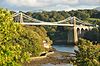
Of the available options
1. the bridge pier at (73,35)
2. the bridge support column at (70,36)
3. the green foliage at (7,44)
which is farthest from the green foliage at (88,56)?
the bridge support column at (70,36)

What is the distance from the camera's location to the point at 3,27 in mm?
14812

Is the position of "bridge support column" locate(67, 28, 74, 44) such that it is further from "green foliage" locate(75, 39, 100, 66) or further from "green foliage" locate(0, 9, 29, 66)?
"green foliage" locate(0, 9, 29, 66)

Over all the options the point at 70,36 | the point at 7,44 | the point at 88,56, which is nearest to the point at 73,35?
the point at 70,36

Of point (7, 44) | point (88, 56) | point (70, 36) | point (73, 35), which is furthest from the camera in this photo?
point (70, 36)

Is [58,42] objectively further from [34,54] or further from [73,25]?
[34,54]

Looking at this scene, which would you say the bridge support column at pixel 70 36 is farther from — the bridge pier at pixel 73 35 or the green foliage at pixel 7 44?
Answer: the green foliage at pixel 7 44

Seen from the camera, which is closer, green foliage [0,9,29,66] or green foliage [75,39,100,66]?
green foliage [0,9,29,66]

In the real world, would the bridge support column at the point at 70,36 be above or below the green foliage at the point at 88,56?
below

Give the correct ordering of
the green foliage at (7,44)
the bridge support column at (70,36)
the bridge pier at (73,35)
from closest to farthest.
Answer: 1. the green foliage at (7,44)
2. the bridge pier at (73,35)
3. the bridge support column at (70,36)

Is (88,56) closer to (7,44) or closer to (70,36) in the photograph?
(7,44)

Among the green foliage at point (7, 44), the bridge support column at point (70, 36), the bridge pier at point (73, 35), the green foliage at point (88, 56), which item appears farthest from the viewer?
the bridge support column at point (70, 36)

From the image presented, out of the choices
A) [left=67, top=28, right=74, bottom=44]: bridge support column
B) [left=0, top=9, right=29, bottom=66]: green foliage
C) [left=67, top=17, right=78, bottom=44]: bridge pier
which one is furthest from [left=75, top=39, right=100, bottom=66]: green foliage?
[left=67, top=28, right=74, bottom=44]: bridge support column

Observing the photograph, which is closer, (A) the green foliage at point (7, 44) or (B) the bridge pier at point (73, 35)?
(A) the green foliage at point (7, 44)

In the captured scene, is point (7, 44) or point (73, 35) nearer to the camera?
point (7, 44)
